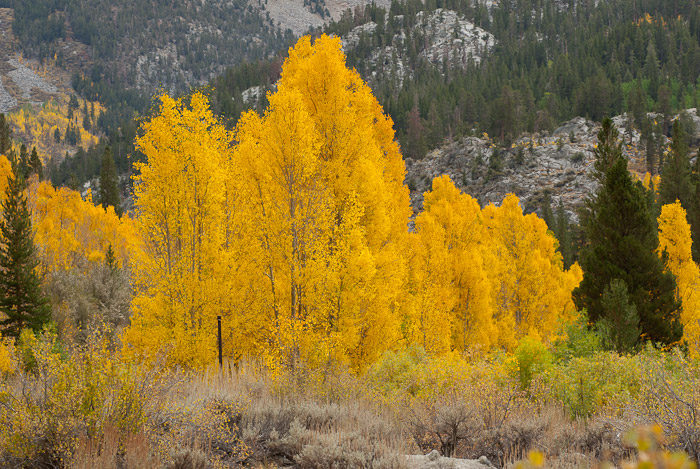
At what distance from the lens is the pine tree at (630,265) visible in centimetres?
1617

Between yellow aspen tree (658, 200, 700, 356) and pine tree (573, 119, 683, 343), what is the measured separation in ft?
9.12

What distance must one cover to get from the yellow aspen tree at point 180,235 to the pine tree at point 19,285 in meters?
11.4

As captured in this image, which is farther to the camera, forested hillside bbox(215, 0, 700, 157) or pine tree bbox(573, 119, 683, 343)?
forested hillside bbox(215, 0, 700, 157)

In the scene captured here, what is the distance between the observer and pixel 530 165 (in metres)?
79.8

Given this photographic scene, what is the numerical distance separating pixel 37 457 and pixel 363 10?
198073mm

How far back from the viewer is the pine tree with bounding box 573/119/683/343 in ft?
53.1

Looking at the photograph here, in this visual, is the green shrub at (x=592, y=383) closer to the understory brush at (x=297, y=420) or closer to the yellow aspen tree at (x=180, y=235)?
the understory brush at (x=297, y=420)

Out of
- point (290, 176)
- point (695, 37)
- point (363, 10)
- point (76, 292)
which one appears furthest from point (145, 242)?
point (363, 10)

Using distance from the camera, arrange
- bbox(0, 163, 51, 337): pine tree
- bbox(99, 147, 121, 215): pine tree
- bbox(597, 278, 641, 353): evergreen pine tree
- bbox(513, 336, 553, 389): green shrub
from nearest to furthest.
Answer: bbox(513, 336, 553, 389): green shrub
bbox(597, 278, 641, 353): evergreen pine tree
bbox(0, 163, 51, 337): pine tree
bbox(99, 147, 121, 215): pine tree

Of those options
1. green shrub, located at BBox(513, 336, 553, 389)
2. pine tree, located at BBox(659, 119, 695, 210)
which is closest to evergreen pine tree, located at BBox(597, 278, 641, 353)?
green shrub, located at BBox(513, 336, 553, 389)

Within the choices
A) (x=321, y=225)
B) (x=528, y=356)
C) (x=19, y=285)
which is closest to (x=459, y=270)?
(x=528, y=356)

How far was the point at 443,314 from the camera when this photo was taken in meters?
15.7

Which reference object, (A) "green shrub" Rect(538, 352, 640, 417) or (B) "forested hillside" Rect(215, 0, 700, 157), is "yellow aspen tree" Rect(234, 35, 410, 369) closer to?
(A) "green shrub" Rect(538, 352, 640, 417)

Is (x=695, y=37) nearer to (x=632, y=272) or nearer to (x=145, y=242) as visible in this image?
(x=632, y=272)
